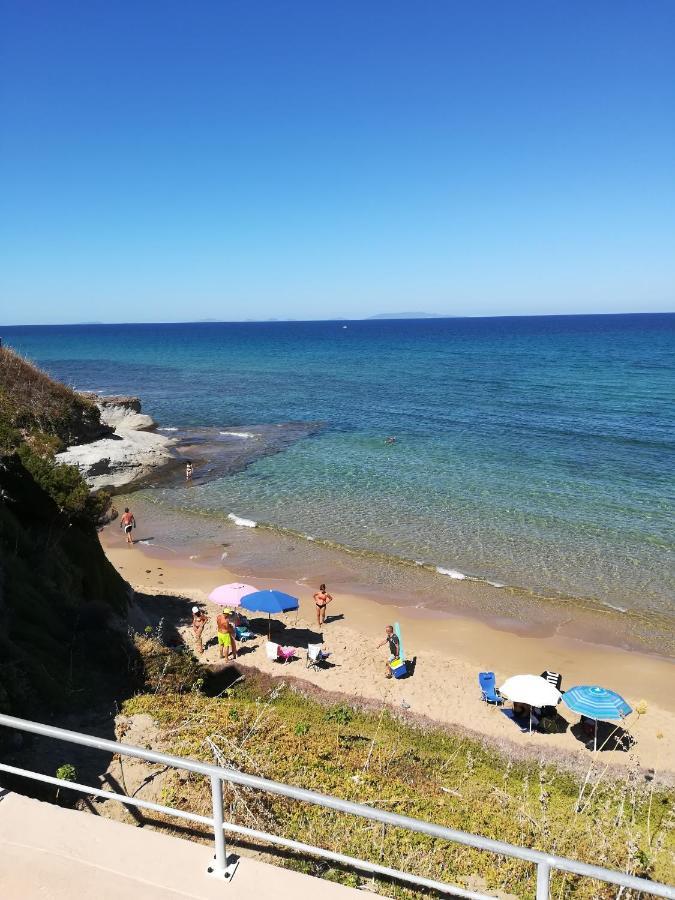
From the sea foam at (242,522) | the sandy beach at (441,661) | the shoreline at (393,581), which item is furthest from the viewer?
the sea foam at (242,522)

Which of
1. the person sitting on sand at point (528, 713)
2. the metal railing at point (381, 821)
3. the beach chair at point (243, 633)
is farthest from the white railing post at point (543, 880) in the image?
the beach chair at point (243, 633)

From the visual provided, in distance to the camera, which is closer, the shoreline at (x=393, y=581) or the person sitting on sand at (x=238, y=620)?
the person sitting on sand at (x=238, y=620)

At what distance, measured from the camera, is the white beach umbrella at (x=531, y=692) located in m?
12.5

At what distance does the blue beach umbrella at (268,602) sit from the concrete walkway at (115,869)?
11057 mm

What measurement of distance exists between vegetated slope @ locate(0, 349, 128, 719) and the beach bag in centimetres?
648

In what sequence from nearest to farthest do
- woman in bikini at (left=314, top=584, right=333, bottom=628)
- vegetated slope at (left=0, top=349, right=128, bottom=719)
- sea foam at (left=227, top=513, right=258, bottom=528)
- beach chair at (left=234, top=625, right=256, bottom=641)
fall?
vegetated slope at (left=0, top=349, right=128, bottom=719), beach chair at (left=234, top=625, right=256, bottom=641), woman in bikini at (left=314, top=584, right=333, bottom=628), sea foam at (left=227, top=513, right=258, bottom=528)

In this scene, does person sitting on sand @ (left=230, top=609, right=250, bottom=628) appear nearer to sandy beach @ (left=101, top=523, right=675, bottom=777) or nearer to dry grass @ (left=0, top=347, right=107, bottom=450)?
sandy beach @ (left=101, top=523, right=675, bottom=777)

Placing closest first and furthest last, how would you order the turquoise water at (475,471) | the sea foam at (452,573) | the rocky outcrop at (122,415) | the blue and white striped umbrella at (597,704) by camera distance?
the blue and white striped umbrella at (597,704), the sea foam at (452,573), the turquoise water at (475,471), the rocky outcrop at (122,415)

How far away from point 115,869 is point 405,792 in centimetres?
488

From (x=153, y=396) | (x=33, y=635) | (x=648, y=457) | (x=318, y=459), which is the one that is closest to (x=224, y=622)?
(x=33, y=635)

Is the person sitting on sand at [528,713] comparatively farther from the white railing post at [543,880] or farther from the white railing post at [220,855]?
the white railing post at [543,880]

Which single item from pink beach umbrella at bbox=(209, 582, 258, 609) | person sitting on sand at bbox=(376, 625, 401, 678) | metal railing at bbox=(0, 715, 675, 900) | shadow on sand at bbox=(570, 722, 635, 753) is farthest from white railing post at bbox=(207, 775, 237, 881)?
pink beach umbrella at bbox=(209, 582, 258, 609)

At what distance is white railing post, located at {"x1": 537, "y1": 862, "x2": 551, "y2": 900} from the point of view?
130 inches

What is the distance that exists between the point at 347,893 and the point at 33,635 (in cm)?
746
